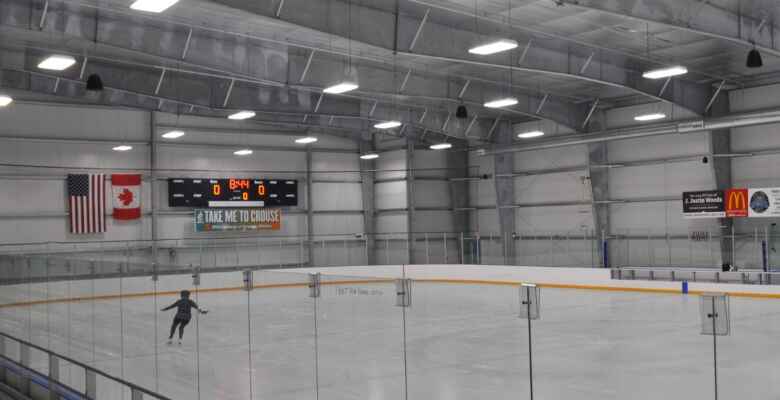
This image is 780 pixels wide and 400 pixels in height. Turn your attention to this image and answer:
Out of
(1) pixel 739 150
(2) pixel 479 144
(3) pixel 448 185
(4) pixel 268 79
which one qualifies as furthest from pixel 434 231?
(4) pixel 268 79

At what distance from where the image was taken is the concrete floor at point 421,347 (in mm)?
4230

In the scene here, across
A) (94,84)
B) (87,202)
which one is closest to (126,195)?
(87,202)

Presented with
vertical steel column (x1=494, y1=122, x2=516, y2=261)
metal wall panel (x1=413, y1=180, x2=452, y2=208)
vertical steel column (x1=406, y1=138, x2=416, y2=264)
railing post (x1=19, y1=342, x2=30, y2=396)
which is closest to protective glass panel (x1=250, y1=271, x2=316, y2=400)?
railing post (x1=19, y1=342, x2=30, y2=396)

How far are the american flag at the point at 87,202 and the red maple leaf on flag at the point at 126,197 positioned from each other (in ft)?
2.86

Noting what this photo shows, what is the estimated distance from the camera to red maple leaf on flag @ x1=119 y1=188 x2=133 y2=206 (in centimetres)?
3033

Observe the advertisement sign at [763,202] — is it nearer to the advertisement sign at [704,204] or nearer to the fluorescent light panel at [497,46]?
the advertisement sign at [704,204]

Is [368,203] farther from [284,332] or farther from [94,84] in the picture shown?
[284,332]

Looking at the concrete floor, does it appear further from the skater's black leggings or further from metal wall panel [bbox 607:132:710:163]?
metal wall panel [bbox 607:132:710:163]

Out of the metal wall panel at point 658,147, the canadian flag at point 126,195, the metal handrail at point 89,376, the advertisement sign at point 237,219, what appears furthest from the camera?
the advertisement sign at point 237,219

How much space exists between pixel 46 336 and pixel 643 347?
886cm

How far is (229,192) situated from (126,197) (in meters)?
4.30

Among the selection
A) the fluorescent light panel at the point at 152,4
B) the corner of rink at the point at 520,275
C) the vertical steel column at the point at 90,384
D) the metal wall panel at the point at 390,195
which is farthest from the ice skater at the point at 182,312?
the metal wall panel at the point at 390,195

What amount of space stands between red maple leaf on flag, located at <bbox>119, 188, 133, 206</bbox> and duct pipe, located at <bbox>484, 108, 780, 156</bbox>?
52.2 feet

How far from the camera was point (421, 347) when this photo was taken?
5980 millimetres
